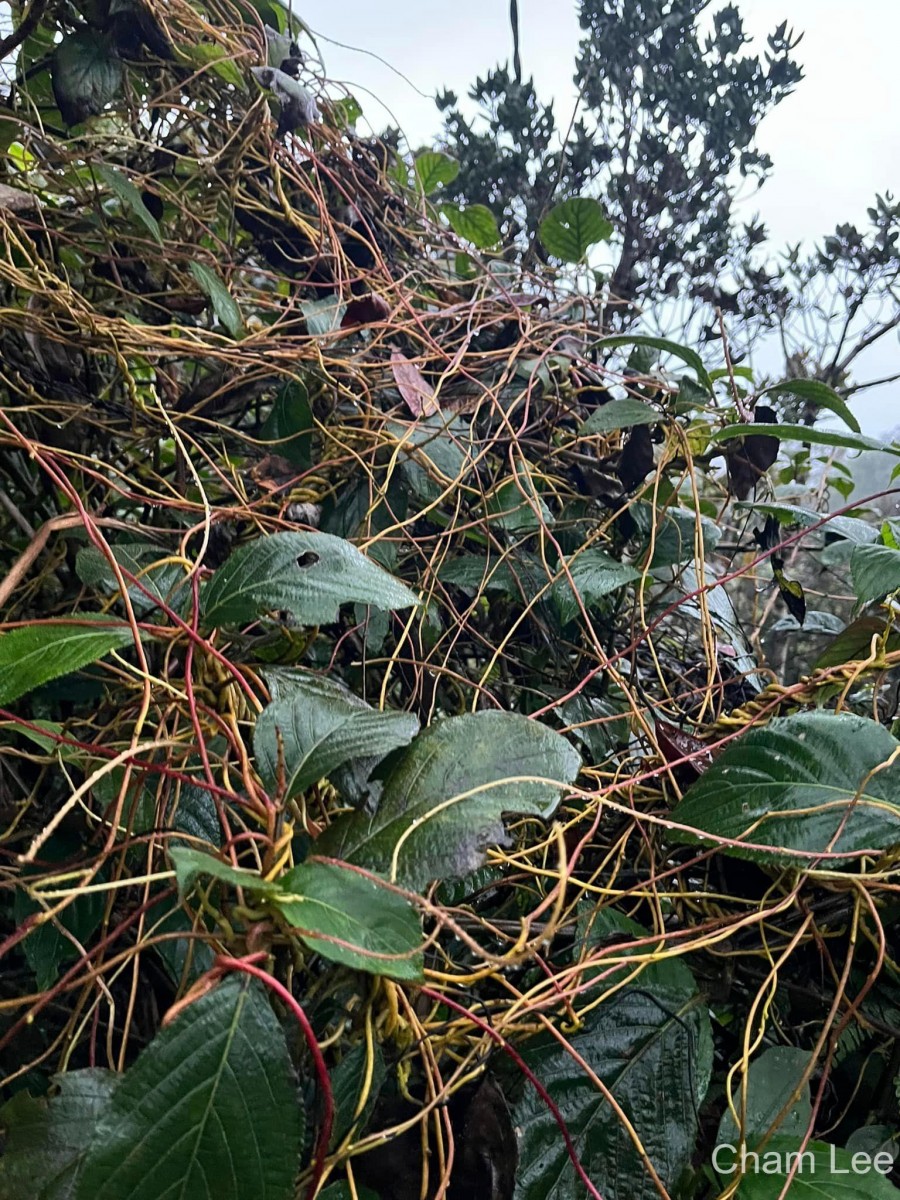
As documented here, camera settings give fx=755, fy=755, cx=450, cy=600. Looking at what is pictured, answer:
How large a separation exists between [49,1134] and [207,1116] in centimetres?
13

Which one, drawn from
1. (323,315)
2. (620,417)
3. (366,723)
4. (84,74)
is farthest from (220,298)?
(366,723)

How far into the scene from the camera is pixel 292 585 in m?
0.43

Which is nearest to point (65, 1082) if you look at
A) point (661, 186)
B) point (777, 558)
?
point (777, 558)

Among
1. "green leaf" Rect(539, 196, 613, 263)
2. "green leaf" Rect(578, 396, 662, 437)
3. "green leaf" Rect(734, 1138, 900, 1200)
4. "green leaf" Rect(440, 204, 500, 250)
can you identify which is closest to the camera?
"green leaf" Rect(734, 1138, 900, 1200)

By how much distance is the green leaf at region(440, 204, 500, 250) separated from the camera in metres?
1.10

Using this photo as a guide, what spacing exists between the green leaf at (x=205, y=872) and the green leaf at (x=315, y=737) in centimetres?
6

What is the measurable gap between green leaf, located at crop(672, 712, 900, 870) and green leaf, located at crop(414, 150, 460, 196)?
3.15 ft

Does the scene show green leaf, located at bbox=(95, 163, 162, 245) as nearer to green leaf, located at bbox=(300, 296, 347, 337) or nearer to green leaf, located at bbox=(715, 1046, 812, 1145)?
green leaf, located at bbox=(300, 296, 347, 337)

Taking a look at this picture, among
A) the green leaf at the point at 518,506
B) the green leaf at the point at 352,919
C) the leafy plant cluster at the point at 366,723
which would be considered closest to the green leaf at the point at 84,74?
the leafy plant cluster at the point at 366,723

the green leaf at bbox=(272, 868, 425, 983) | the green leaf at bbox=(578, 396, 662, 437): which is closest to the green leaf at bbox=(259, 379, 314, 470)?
the green leaf at bbox=(578, 396, 662, 437)

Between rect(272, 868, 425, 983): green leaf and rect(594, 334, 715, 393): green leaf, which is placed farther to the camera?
rect(594, 334, 715, 393): green leaf

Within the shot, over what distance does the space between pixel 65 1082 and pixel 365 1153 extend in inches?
6.0

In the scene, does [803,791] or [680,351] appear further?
[680,351]

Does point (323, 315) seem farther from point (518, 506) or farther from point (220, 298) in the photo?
point (518, 506)
